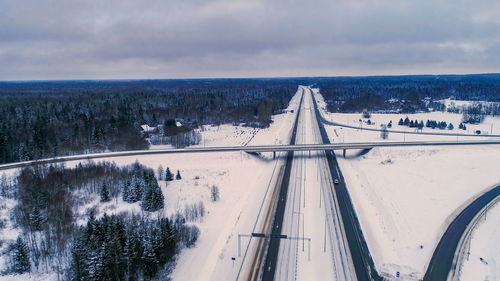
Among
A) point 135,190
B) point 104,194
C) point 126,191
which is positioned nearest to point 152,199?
point 135,190

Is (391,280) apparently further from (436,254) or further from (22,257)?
(22,257)

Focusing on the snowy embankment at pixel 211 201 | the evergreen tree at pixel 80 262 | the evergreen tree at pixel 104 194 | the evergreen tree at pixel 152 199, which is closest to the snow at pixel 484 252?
the snowy embankment at pixel 211 201

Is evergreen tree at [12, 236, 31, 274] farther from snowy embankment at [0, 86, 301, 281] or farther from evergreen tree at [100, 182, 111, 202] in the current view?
evergreen tree at [100, 182, 111, 202]

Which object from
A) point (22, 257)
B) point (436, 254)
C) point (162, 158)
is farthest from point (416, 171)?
point (22, 257)

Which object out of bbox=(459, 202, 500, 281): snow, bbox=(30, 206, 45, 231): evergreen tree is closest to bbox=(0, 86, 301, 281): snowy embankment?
bbox=(30, 206, 45, 231): evergreen tree

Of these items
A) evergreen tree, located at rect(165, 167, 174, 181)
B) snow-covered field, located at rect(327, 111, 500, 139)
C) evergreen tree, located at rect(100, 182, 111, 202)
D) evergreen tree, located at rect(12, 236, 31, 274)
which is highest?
snow-covered field, located at rect(327, 111, 500, 139)

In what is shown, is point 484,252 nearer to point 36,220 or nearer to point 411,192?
point 411,192

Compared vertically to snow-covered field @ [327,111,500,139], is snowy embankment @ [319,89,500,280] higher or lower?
lower

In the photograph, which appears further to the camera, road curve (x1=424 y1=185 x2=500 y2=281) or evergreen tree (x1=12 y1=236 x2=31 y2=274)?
evergreen tree (x1=12 y1=236 x2=31 y2=274)
